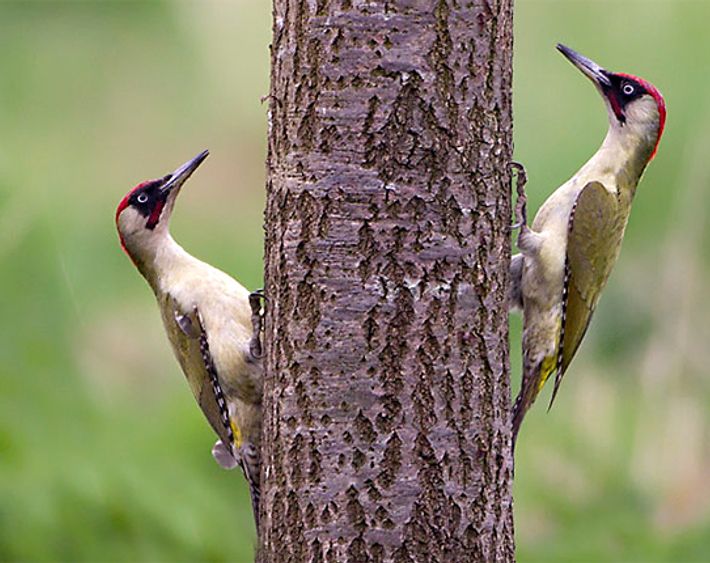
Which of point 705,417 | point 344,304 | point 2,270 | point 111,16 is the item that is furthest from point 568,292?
point 111,16

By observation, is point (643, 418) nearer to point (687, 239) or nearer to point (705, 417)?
point (705, 417)

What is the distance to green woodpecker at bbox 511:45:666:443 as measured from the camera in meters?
4.15

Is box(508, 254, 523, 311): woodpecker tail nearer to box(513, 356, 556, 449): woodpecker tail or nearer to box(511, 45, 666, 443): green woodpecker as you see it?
box(511, 45, 666, 443): green woodpecker

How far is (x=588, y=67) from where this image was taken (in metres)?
4.11

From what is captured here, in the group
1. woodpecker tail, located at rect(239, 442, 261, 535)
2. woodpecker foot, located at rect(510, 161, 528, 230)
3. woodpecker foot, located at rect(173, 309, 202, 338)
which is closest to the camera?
woodpecker foot, located at rect(510, 161, 528, 230)

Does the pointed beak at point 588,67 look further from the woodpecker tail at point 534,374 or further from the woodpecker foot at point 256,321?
the woodpecker foot at point 256,321

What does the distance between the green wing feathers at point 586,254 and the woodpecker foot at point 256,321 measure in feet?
3.33

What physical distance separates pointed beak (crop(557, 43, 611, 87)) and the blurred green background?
9.36ft

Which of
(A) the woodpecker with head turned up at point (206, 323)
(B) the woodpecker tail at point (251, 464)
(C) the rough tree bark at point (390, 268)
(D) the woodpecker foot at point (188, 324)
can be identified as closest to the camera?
(C) the rough tree bark at point (390, 268)

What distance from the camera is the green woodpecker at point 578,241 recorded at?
4.15 metres

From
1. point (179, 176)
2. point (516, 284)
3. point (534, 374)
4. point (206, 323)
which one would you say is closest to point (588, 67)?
point (516, 284)

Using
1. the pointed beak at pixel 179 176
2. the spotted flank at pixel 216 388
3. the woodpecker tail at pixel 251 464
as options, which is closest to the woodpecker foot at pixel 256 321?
the spotted flank at pixel 216 388

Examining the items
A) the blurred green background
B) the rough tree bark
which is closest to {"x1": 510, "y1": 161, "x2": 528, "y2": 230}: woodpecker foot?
the rough tree bark

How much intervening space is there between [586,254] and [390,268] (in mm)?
1592
